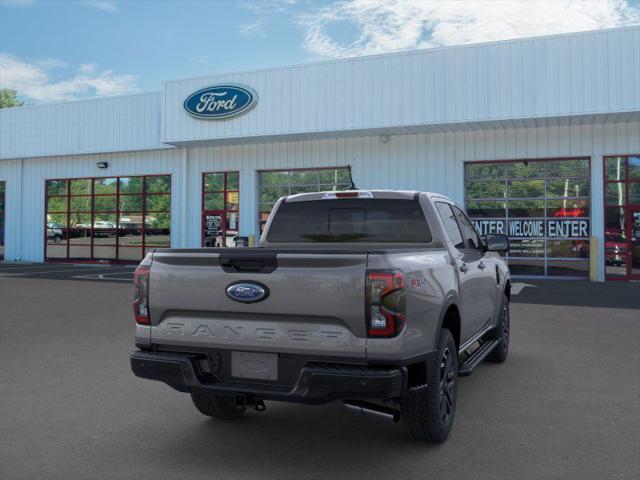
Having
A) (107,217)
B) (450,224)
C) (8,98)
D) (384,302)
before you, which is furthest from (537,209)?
(8,98)

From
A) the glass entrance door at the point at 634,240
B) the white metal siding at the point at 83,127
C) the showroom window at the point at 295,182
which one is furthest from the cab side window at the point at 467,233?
the white metal siding at the point at 83,127

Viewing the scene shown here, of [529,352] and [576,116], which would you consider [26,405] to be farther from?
[576,116]

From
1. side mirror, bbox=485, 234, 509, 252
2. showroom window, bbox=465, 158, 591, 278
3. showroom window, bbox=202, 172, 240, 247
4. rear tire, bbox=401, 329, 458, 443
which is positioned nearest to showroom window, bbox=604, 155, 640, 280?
showroom window, bbox=465, 158, 591, 278

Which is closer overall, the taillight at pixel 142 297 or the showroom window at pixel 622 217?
the taillight at pixel 142 297

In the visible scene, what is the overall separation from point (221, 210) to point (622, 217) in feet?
43.0

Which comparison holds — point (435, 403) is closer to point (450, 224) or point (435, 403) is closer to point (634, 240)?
point (450, 224)

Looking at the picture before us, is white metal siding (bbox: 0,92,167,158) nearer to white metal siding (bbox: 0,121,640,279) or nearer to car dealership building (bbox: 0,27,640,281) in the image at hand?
car dealership building (bbox: 0,27,640,281)

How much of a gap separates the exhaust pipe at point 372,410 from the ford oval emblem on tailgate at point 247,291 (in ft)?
3.01

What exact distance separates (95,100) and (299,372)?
23.6 m

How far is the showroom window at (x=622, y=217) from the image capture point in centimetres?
1720

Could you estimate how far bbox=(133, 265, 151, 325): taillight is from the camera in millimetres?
4098

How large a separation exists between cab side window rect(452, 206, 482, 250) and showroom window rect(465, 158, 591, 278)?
12.7m

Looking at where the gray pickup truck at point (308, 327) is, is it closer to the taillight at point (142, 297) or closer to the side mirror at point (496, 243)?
the taillight at point (142, 297)

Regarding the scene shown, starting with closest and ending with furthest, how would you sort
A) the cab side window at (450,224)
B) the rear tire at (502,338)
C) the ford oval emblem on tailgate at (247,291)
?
the ford oval emblem on tailgate at (247,291)
the cab side window at (450,224)
the rear tire at (502,338)
